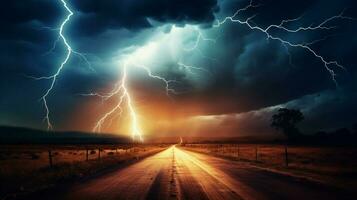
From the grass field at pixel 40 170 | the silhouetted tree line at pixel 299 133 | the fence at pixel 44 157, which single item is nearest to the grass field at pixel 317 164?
the grass field at pixel 40 170

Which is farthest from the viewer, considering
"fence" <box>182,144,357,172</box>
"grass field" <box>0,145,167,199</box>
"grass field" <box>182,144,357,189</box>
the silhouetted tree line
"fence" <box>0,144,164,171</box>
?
the silhouetted tree line

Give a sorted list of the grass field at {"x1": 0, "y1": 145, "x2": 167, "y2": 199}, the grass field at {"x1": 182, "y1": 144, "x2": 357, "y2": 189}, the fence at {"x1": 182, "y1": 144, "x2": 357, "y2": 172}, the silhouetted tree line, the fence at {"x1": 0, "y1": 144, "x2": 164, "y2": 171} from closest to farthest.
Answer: the grass field at {"x1": 0, "y1": 145, "x2": 167, "y2": 199}, the grass field at {"x1": 182, "y1": 144, "x2": 357, "y2": 189}, the fence at {"x1": 182, "y1": 144, "x2": 357, "y2": 172}, the fence at {"x1": 0, "y1": 144, "x2": 164, "y2": 171}, the silhouetted tree line

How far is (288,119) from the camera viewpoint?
128m

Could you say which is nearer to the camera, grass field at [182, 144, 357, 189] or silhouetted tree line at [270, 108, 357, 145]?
grass field at [182, 144, 357, 189]

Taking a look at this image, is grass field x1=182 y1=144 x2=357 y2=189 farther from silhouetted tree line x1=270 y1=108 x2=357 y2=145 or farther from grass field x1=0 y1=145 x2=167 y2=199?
silhouetted tree line x1=270 y1=108 x2=357 y2=145

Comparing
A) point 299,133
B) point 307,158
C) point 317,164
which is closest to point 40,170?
point 317,164

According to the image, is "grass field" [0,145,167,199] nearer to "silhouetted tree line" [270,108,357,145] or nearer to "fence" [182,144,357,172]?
"fence" [182,144,357,172]

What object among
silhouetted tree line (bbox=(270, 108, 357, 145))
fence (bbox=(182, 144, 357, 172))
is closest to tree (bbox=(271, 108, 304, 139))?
silhouetted tree line (bbox=(270, 108, 357, 145))

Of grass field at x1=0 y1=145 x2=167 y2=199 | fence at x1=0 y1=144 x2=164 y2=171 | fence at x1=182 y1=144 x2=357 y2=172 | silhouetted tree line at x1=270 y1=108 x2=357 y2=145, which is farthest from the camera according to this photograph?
silhouetted tree line at x1=270 y1=108 x2=357 y2=145

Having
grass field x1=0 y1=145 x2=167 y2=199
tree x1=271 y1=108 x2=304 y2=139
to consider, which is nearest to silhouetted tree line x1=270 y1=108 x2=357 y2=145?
tree x1=271 y1=108 x2=304 y2=139

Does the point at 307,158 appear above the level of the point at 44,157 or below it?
above

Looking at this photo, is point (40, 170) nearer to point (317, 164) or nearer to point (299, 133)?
point (317, 164)

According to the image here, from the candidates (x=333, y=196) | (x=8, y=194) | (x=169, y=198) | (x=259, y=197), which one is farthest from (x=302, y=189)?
(x=8, y=194)

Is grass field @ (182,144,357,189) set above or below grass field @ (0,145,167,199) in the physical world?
above
